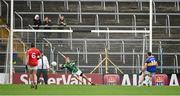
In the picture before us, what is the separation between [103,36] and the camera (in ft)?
117

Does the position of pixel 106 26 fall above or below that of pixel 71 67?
above

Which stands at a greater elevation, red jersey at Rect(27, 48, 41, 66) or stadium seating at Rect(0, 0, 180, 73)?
stadium seating at Rect(0, 0, 180, 73)

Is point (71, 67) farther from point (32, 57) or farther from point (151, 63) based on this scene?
point (32, 57)

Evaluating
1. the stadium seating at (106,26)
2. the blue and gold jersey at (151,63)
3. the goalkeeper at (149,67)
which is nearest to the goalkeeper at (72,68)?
the stadium seating at (106,26)

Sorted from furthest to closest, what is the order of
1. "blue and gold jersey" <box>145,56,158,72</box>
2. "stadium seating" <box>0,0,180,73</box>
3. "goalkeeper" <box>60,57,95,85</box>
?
A: "stadium seating" <box>0,0,180,73</box>
"goalkeeper" <box>60,57,95,85</box>
"blue and gold jersey" <box>145,56,158,72</box>

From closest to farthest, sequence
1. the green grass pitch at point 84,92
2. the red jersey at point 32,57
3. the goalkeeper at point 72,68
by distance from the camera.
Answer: the green grass pitch at point 84,92, the red jersey at point 32,57, the goalkeeper at point 72,68

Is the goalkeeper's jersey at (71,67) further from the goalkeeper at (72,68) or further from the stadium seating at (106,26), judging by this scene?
the stadium seating at (106,26)

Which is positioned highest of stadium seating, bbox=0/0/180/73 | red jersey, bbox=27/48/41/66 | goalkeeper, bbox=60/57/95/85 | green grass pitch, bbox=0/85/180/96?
stadium seating, bbox=0/0/180/73

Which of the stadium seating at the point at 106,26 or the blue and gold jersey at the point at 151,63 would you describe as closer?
the blue and gold jersey at the point at 151,63

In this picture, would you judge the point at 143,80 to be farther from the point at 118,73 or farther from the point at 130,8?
the point at 130,8

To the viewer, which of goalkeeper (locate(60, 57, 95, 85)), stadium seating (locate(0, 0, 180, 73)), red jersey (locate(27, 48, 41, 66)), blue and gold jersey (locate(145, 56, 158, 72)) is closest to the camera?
red jersey (locate(27, 48, 41, 66))

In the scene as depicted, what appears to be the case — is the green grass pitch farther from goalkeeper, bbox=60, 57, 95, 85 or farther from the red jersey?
goalkeeper, bbox=60, 57, 95, 85

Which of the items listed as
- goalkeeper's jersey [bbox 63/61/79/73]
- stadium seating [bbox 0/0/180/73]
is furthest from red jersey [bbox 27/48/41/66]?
stadium seating [bbox 0/0/180/73]

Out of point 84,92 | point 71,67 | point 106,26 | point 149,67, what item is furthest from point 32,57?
point 106,26
